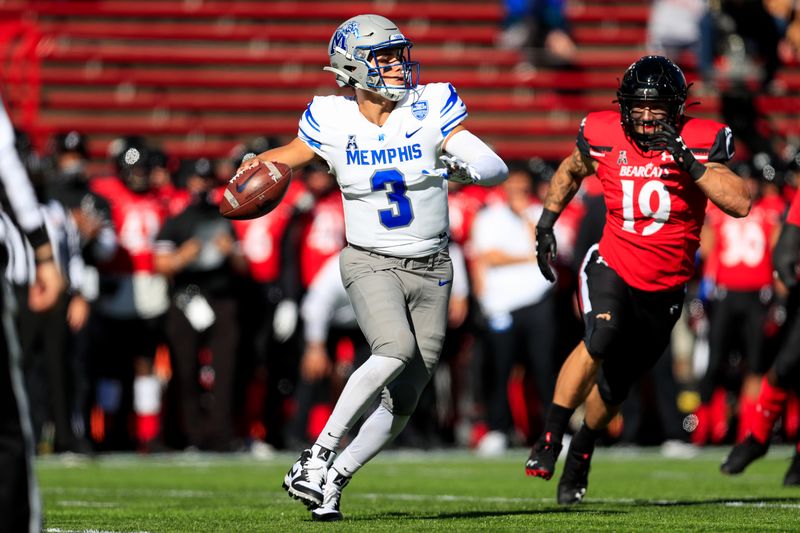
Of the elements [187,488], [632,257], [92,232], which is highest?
[632,257]

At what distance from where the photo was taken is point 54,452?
410 inches

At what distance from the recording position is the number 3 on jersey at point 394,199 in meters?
5.84

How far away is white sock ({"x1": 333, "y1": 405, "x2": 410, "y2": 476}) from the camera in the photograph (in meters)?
5.79

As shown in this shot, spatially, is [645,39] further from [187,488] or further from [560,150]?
[187,488]

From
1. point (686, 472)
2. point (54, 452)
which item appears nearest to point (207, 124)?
point (54, 452)

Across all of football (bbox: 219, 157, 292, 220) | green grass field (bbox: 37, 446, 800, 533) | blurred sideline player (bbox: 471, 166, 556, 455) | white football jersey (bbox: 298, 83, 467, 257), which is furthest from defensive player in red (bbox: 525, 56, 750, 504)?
blurred sideline player (bbox: 471, 166, 556, 455)

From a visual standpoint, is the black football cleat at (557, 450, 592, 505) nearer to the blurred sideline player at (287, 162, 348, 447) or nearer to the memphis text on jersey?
the memphis text on jersey

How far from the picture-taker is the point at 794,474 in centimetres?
752

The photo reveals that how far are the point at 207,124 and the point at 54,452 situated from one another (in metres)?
6.20

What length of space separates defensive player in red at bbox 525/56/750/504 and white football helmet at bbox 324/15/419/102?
939 mm

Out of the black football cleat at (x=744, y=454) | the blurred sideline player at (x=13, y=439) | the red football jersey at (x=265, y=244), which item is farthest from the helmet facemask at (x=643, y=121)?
the red football jersey at (x=265, y=244)

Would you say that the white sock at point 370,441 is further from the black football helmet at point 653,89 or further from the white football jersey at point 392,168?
the black football helmet at point 653,89

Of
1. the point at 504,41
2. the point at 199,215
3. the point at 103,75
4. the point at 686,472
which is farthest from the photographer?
the point at 504,41

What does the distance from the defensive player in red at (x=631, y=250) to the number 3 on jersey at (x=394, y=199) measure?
84 centimetres
